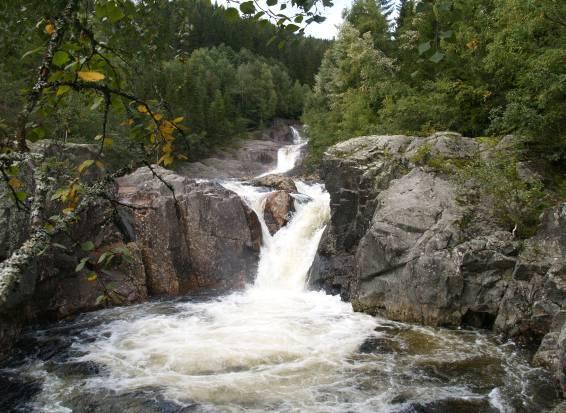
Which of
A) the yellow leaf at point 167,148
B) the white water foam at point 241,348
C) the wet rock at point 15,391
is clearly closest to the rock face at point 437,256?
the white water foam at point 241,348

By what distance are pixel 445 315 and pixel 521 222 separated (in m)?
2.78

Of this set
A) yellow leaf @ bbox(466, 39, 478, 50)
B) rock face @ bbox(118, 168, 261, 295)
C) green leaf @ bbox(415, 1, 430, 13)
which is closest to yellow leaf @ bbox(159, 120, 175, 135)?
green leaf @ bbox(415, 1, 430, 13)

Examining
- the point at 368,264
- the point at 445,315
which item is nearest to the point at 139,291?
the point at 368,264

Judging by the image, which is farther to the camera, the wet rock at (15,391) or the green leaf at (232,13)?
the wet rock at (15,391)

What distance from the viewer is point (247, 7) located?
2.10 m

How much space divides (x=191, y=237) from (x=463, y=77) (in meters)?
10.9

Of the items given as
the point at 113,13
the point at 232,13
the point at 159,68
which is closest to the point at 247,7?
the point at 232,13

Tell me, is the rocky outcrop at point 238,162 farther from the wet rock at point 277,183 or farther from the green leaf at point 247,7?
the green leaf at point 247,7

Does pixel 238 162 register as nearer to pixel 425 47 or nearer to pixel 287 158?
pixel 287 158

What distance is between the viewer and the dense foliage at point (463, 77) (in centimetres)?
1095

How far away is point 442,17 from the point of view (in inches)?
65.6

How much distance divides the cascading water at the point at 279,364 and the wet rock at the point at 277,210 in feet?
16.1

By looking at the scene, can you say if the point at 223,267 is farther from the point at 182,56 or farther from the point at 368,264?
the point at 182,56

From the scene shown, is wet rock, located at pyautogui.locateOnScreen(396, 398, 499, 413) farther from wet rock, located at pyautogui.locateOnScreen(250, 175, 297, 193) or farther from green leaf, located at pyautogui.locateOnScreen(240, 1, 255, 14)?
wet rock, located at pyautogui.locateOnScreen(250, 175, 297, 193)
